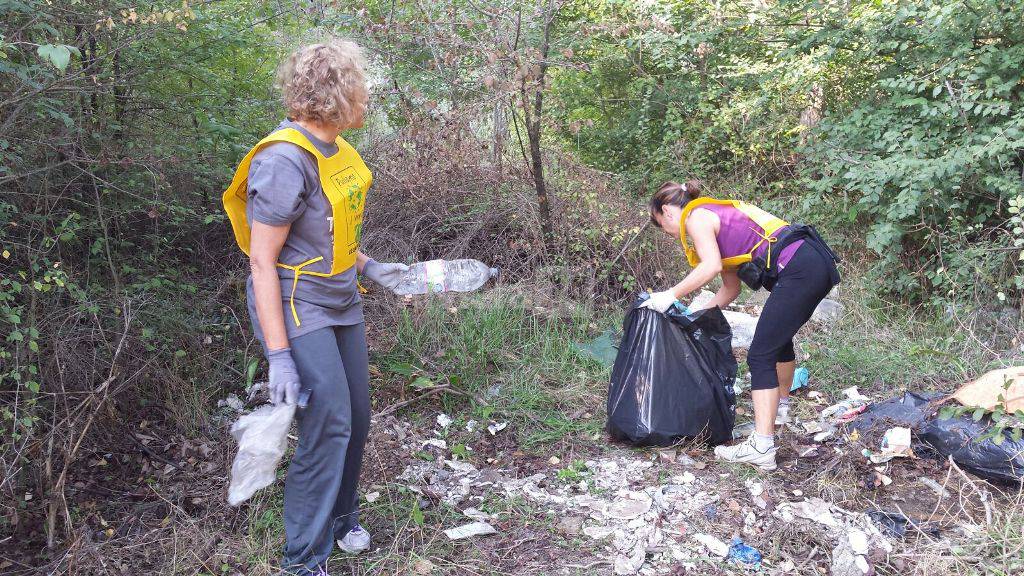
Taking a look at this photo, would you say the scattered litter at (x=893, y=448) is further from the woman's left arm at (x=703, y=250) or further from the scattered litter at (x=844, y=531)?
the woman's left arm at (x=703, y=250)

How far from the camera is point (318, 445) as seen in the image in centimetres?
230

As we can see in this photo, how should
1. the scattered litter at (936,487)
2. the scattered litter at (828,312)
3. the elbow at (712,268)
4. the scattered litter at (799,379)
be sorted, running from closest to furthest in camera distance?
the scattered litter at (936,487) → the elbow at (712,268) → the scattered litter at (799,379) → the scattered litter at (828,312)

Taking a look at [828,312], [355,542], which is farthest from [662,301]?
[828,312]

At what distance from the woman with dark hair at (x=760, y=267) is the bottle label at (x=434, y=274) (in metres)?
1.08

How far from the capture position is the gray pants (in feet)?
7.42

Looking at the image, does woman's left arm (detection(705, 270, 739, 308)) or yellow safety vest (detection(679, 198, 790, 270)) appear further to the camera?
woman's left arm (detection(705, 270, 739, 308))

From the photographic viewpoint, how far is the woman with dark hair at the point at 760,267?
3240 millimetres

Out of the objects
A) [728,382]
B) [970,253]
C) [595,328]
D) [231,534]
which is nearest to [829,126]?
[970,253]

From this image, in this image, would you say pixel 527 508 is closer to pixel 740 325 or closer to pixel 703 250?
pixel 703 250

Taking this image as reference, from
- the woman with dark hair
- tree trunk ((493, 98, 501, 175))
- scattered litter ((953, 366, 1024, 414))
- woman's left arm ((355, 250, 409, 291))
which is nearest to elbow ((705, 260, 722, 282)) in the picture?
the woman with dark hair

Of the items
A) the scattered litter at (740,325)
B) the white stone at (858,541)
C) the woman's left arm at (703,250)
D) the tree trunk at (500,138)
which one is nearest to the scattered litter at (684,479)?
the white stone at (858,541)

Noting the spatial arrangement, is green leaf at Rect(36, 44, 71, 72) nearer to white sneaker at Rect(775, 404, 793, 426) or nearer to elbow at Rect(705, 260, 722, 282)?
elbow at Rect(705, 260, 722, 282)

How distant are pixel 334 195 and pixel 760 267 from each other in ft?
6.54

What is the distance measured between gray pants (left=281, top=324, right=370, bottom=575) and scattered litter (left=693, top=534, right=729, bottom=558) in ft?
4.43
